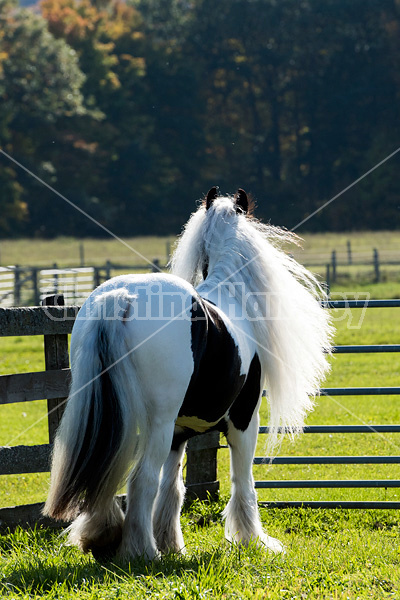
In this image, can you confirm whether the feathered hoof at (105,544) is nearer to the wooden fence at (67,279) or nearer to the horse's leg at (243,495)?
the horse's leg at (243,495)

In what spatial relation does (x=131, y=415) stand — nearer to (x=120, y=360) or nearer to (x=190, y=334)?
(x=120, y=360)

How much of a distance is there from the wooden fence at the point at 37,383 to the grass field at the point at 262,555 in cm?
18

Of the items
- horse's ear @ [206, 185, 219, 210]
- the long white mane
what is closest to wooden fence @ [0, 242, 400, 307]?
horse's ear @ [206, 185, 219, 210]

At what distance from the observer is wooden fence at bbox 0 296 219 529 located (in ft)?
14.8

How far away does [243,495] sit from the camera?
446cm

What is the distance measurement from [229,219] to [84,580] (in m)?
2.36

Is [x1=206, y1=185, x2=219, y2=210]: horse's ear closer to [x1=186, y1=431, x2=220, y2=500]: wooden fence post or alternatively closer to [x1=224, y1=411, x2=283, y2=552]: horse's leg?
[x1=224, y1=411, x2=283, y2=552]: horse's leg

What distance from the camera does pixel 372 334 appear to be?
45.5ft

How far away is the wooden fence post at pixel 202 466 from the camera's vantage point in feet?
18.0

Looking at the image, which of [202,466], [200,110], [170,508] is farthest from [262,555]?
[200,110]

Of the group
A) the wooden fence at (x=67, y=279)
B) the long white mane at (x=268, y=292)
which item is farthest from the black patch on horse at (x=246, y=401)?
the wooden fence at (x=67, y=279)

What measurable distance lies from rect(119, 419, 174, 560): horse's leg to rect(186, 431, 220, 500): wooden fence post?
1.78 m

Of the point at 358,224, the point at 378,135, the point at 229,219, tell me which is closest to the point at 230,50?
the point at 378,135

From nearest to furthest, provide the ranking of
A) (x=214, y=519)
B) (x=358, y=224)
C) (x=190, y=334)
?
(x=190, y=334), (x=214, y=519), (x=358, y=224)
